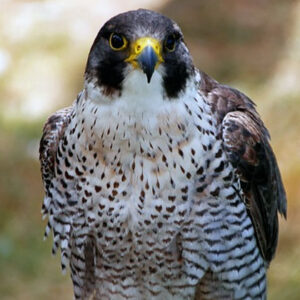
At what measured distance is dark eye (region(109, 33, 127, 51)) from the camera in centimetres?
397

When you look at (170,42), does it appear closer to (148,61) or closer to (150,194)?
(148,61)

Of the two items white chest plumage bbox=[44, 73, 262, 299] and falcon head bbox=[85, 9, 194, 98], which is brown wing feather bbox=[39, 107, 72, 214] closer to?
white chest plumage bbox=[44, 73, 262, 299]

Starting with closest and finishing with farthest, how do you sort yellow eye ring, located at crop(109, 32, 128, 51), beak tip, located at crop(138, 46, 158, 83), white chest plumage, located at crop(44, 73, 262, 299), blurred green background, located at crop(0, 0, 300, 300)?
beak tip, located at crop(138, 46, 158, 83) → yellow eye ring, located at crop(109, 32, 128, 51) → white chest plumage, located at crop(44, 73, 262, 299) → blurred green background, located at crop(0, 0, 300, 300)

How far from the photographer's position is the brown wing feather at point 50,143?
469 centimetres

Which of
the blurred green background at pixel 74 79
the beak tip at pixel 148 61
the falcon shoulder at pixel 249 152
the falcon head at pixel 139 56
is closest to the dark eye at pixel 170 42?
the falcon head at pixel 139 56

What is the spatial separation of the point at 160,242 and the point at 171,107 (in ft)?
2.23

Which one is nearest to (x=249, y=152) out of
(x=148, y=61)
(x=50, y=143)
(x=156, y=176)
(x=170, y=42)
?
(x=156, y=176)

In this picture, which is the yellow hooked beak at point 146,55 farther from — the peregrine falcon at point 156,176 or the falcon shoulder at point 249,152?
the falcon shoulder at point 249,152

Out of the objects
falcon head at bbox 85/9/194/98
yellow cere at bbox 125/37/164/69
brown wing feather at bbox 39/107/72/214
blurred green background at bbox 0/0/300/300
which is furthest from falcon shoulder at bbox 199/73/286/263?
blurred green background at bbox 0/0/300/300

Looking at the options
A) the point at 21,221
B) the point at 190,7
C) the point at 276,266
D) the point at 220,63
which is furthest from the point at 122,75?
the point at 190,7

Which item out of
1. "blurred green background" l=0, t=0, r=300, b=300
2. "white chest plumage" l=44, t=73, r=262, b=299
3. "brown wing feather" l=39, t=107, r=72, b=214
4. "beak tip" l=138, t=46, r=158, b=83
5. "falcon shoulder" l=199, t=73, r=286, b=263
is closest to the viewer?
"beak tip" l=138, t=46, r=158, b=83

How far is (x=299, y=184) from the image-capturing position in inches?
294

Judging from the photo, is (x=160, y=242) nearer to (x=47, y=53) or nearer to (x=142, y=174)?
(x=142, y=174)

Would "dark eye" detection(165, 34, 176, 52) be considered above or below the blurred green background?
below
